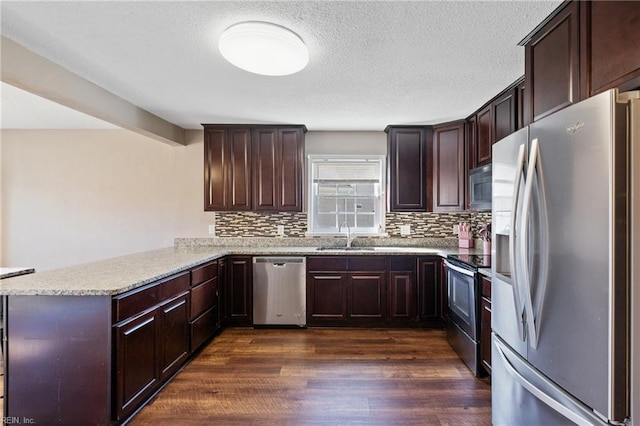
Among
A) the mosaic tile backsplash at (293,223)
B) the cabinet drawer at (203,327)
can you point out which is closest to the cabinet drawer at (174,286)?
the cabinet drawer at (203,327)

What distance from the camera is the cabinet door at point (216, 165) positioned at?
147 inches

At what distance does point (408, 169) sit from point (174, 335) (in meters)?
2.95

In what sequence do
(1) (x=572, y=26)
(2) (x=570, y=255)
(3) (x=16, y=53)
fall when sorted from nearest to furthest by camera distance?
(2) (x=570, y=255)
(1) (x=572, y=26)
(3) (x=16, y=53)

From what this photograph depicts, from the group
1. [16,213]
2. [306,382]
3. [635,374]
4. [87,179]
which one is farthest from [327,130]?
[16,213]

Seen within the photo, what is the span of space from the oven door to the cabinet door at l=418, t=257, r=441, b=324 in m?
0.27

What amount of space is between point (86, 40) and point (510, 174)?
98.2 inches

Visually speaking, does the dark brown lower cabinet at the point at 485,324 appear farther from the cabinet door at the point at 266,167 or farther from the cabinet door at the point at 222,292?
the cabinet door at the point at 222,292

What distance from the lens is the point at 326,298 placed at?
11.4 feet

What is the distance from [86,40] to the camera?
1.89 meters

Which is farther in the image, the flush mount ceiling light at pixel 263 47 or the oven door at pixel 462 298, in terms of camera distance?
the oven door at pixel 462 298

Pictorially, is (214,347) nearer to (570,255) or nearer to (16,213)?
(570,255)

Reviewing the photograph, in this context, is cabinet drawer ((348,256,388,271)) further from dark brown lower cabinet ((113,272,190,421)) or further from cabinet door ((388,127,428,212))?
dark brown lower cabinet ((113,272,190,421))

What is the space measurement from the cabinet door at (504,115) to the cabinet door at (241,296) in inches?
108

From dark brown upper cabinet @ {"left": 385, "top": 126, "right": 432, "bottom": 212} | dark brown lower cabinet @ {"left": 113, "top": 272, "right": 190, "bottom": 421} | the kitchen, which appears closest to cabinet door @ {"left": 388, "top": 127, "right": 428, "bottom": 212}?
dark brown upper cabinet @ {"left": 385, "top": 126, "right": 432, "bottom": 212}
